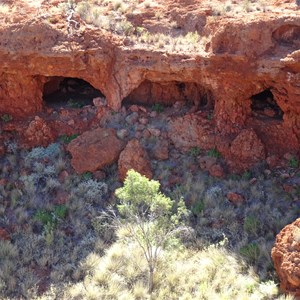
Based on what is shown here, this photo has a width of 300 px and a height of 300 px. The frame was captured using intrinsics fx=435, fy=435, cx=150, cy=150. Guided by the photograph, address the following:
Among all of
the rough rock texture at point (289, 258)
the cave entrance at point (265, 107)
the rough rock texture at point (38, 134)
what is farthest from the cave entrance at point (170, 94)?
the rough rock texture at point (289, 258)

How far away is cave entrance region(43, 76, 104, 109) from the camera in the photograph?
38.2 feet

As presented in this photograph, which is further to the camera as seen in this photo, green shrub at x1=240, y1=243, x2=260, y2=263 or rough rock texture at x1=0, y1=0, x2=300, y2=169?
rough rock texture at x1=0, y1=0, x2=300, y2=169

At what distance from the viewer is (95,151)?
33.4ft

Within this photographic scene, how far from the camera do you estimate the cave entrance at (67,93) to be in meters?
11.6

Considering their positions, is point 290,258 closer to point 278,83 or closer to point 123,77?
point 278,83

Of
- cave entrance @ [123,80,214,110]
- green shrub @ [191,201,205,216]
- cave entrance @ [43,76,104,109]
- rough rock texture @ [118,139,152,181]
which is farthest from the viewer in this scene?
cave entrance @ [43,76,104,109]

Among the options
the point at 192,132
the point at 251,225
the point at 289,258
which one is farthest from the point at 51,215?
the point at 289,258

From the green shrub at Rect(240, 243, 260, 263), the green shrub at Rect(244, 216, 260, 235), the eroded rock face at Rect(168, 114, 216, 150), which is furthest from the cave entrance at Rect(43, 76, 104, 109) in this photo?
the green shrub at Rect(240, 243, 260, 263)

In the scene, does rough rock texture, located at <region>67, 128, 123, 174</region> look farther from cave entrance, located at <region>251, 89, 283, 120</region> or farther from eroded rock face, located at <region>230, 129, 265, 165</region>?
cave entrance, located at <region>251, 89, 283, 120</region>

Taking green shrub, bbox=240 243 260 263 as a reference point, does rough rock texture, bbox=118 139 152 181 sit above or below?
above

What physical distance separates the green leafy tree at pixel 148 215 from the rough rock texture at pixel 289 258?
177cm

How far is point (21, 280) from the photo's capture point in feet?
25.5

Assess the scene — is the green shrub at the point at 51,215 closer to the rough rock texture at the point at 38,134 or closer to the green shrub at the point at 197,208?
the rough rock texture at the point at 38,134

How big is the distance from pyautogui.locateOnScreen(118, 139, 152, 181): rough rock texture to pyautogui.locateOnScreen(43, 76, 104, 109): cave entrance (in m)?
2.35
